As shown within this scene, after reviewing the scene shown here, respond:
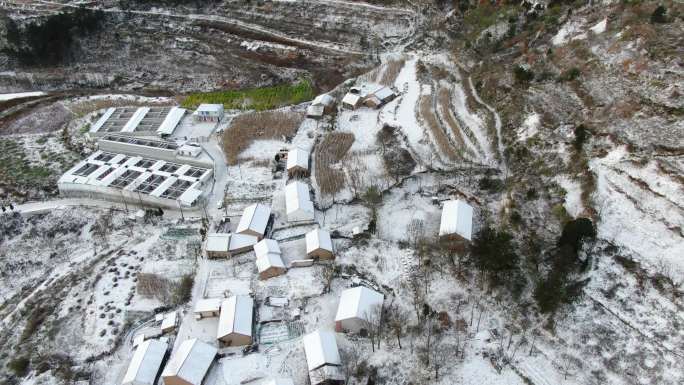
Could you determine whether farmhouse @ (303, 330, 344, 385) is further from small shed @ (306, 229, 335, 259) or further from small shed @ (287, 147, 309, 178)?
small shed @ (287, 147, 309, 178)

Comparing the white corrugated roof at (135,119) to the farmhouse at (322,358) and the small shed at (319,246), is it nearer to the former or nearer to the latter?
the small shed at (319,246)

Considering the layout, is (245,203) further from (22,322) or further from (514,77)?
→ (514,77)

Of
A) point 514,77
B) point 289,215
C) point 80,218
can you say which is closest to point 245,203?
point 289,215

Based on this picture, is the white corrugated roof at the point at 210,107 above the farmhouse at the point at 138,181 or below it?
above

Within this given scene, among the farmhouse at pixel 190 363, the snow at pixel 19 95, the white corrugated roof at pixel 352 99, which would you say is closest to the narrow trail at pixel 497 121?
the white corrugated roof at pixel 352 99

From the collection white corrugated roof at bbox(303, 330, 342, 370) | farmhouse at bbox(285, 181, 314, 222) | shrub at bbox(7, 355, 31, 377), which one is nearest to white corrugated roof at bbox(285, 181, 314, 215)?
farmhouse at bbox(285, 181, 314, 222)
